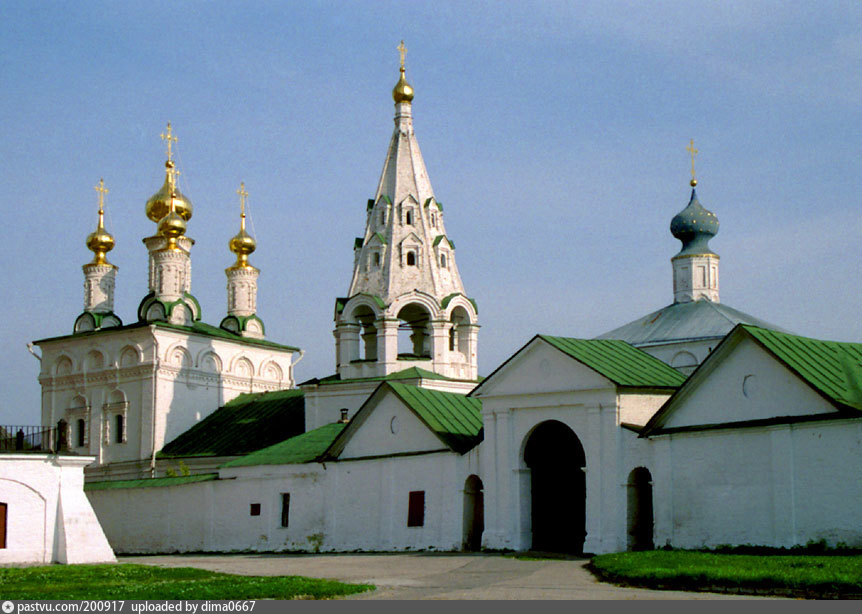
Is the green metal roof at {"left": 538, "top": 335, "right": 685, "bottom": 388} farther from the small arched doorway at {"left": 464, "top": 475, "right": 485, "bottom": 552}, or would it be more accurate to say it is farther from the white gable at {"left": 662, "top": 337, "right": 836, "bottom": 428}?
the small arched doorway at {"left": 464, "top": 475, "right": 485, "bottom": 552}

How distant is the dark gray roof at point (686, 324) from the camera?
3591cm

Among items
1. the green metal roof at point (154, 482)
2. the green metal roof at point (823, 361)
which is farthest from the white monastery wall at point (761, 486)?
the green metal roof at point (154, 482)

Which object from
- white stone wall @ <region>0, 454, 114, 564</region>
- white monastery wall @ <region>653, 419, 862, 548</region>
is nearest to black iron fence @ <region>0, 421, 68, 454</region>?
white stone wall @ <region>0, 454, 114, 564</region>

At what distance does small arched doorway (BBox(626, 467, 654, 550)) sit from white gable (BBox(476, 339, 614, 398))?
1.80m

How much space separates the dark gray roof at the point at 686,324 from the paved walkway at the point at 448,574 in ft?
46.7

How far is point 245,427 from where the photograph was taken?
Result: 39250 mm

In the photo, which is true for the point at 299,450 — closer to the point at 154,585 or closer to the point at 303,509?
the point at 303,509

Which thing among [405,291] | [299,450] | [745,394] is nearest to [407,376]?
[405,291]

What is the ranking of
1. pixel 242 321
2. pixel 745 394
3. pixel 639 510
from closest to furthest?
pixel 745 394
pixel 639 510
pixel 242 321

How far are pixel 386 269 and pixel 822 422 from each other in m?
17.1

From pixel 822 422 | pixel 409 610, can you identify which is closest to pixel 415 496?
pixel 822 422

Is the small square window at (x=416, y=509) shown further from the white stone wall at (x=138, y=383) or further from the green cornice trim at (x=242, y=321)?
the green cornice trim at (x=242, y=321)

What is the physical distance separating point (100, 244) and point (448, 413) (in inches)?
863

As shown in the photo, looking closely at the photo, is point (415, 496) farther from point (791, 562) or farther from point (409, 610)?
point (409, 610)
